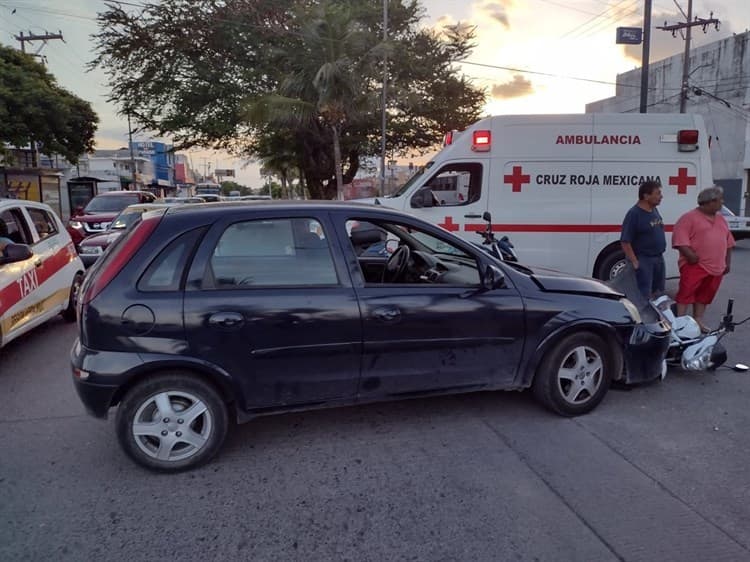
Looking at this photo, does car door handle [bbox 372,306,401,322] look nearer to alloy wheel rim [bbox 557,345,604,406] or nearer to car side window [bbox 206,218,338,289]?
car side window [bbox 206,218,338,289]

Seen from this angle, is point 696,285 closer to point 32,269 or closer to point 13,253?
point 13,253

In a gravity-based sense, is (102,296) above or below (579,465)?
above

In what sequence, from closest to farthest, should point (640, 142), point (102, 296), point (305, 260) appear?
point (102, 296), point (305, 260), point (640, 142)

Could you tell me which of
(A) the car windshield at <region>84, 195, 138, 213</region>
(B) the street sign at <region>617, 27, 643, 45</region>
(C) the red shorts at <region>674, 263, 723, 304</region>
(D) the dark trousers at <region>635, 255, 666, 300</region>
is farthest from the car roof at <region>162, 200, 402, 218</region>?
(B) the street sign at <region>617, 27, 643, 45</region>

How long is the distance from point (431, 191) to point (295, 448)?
5050 mm

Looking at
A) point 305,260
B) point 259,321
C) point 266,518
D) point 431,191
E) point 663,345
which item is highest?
point 431,191

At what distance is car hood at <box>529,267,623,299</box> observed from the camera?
153 inches

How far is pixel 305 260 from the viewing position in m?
3.39

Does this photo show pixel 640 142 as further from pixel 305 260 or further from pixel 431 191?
pixel 305 260

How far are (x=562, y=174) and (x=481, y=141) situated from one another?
4.25 ft

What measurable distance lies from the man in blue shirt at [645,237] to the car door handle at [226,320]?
14.1 ft

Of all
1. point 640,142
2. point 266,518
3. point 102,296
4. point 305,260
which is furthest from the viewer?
point 640,142

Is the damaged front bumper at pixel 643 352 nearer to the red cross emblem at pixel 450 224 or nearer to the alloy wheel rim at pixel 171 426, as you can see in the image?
the alloy wheel rim at pixel 171 426

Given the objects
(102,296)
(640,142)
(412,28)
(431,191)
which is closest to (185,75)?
(412,28)
